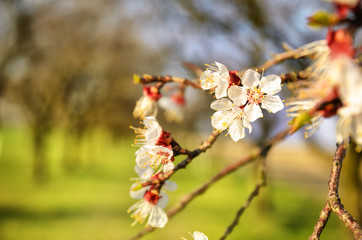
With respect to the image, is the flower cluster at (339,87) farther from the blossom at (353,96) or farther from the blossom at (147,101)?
the blossom at (147,101)

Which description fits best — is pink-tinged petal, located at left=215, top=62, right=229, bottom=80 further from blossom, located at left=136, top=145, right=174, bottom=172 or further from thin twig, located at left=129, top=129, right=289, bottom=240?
thin twig, located at left=129, top=129, right=289, bottom=240

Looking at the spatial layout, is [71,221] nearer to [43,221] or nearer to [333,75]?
[43,221]

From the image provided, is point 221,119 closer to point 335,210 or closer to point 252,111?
point 252,111

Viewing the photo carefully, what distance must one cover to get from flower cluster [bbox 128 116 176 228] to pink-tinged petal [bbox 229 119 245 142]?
5.9 inches

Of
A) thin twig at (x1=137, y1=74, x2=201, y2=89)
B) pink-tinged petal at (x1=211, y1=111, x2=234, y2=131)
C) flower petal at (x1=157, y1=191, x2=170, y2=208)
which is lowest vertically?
flower petal at (x1=157, y1=191, x2=170, y2=208)

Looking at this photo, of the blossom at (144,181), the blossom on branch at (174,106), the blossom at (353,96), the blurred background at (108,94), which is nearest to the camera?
the blossom at (353,96)

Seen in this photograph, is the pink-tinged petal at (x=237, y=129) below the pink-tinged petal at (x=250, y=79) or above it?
below

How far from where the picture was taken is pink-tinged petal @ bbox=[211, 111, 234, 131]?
784 mm

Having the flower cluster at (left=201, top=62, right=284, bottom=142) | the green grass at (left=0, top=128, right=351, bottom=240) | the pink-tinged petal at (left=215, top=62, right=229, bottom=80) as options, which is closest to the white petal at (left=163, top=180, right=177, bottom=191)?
the flower cluster at (left=201, top=62, right=284, bottom=142)

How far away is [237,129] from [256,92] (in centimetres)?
10

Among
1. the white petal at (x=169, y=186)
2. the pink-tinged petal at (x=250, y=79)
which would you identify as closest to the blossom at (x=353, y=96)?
the pink-tinged petal at (x=250, y=79)

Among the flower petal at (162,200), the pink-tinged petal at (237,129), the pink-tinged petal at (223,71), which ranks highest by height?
the pink-tinged petal at (223,71)

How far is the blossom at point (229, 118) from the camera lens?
2.56 ft

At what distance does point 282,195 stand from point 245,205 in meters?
10.8
